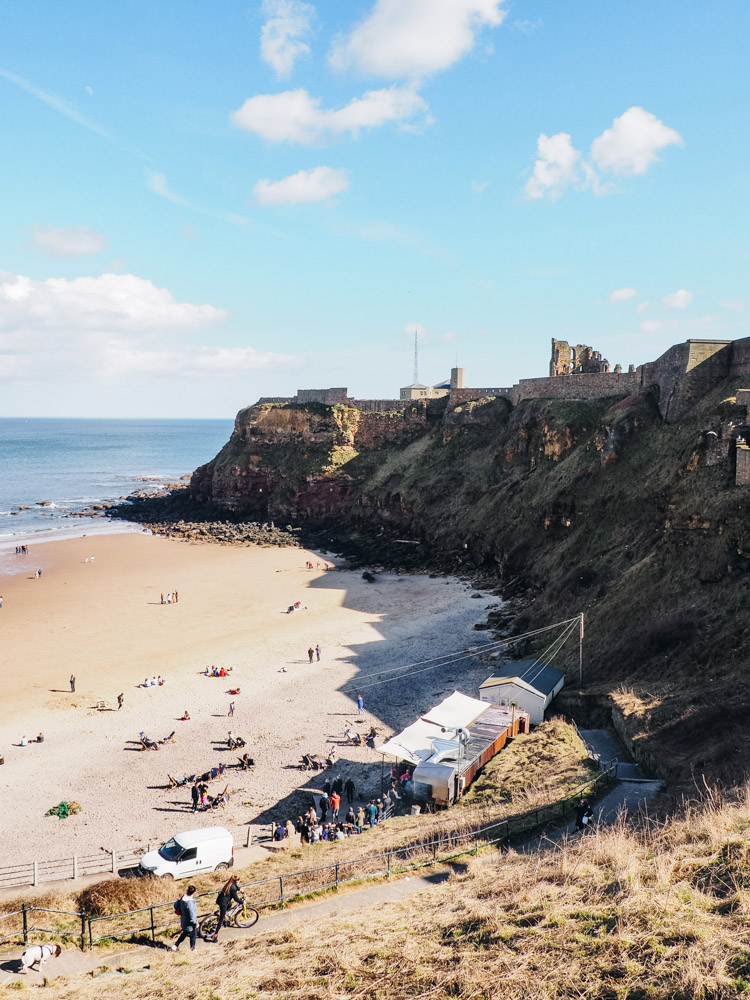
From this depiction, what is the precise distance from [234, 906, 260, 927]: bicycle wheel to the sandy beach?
676 cm

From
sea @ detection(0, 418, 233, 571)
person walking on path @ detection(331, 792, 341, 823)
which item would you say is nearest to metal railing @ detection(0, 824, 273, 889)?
person walking on path @ detection(331, 792, 341, 823)

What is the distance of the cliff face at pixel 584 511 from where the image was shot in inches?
783

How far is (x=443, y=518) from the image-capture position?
53250 mm

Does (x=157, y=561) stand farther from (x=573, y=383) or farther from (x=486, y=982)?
(x=486, y=982)

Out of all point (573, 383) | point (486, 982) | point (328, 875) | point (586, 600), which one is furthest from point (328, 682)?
point (573, 383)

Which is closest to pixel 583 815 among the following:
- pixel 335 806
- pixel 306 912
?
pixel 306 912

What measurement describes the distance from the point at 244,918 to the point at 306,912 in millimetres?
1099

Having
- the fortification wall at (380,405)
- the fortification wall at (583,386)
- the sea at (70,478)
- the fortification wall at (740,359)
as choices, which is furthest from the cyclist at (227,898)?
the fortification wall at (380,405)

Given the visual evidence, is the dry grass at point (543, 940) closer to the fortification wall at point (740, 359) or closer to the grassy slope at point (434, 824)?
the grassy slope at point (434, 824)

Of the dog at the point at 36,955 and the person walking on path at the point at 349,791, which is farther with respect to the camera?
the person walking on path at the point at 349,791

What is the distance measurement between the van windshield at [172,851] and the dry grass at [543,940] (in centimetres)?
459

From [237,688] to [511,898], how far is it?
1908cm

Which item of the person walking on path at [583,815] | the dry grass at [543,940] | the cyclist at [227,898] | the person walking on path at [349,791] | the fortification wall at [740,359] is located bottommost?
the person walking on path at [349,791]

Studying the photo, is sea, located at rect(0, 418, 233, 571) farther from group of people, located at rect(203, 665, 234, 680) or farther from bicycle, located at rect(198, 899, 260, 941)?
bicycle, located at rect(198, 899, 260, 941)
